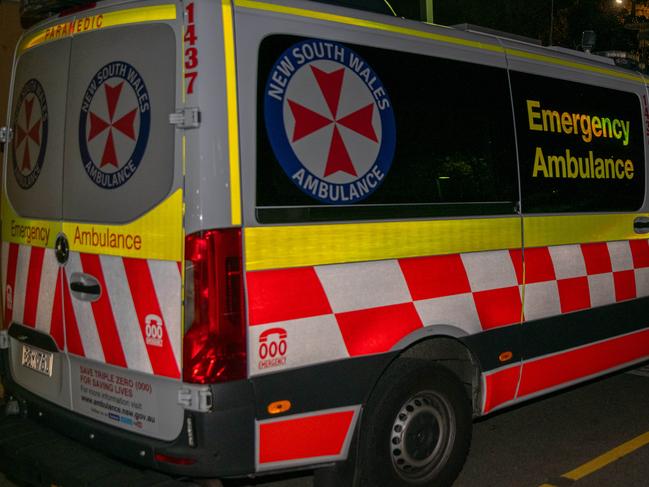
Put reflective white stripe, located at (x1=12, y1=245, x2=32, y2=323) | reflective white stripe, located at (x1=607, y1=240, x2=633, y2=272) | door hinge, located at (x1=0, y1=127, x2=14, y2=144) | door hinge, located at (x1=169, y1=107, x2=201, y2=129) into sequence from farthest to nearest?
reflective white stripe, located at (x1=607, y1=240, x2=633, y2=272) → door hinge, located at (x1=0, y1=127, x2=14, y2=144) → reflective white stripe, located at (x1=12, y1=245, x2=32, y2=323) → door hinge, located at (x1=169, y1=107, x2=201, y2=129)

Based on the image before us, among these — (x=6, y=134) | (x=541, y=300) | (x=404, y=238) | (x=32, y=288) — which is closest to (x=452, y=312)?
(x=404, y=238)

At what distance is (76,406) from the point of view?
356cm

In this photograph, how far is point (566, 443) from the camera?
4.86 metres

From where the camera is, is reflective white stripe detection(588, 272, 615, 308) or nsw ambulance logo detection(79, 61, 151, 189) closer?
nsw ambulance logo detection(79, 61, 151, 189)

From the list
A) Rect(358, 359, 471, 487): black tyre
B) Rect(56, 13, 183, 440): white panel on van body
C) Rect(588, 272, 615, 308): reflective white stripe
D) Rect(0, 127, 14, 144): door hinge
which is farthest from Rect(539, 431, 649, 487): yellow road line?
Rect(0, 127, 14, 144): door hinge

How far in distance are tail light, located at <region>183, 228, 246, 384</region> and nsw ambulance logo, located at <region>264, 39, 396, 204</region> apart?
1.50ft

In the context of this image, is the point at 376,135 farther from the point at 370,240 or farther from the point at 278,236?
the point at 278,236

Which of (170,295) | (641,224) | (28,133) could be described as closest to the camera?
(170,295)

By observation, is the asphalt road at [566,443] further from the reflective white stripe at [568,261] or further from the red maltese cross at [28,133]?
the red maltese cross at [28,133]

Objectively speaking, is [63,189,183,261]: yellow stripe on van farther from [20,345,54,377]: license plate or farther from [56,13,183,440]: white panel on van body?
[20,345,54,377]: license plate

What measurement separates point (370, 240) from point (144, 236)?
0.98m

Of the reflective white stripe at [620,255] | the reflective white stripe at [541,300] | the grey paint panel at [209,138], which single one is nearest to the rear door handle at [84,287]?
the grey paint panel at [209,138]

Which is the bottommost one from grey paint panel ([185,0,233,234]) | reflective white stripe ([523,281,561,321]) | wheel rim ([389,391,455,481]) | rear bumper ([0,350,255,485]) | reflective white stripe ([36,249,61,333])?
wheel rim ([389,391,455,481])

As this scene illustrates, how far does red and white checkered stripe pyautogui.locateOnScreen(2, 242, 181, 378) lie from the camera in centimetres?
310
